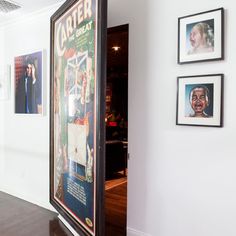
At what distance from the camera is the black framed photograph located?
195cm

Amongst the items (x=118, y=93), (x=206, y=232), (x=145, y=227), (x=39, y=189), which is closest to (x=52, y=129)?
(x=39, y=189)

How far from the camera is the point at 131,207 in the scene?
2.53 metres

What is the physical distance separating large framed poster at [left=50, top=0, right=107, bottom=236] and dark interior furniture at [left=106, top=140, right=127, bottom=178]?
2108 mm

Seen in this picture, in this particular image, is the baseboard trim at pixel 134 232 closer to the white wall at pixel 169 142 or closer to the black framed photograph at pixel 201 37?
the white wall at pixel 169 142

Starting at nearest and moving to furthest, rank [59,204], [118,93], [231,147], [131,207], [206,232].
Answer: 1. [231,147]
2. [206,232]
3. [131,207]
4. [59,204]
5. [118,93]

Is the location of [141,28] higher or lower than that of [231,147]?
higher

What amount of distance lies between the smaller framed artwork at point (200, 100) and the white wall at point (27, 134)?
1889mm

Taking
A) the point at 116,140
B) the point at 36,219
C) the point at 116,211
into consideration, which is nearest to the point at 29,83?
the point at 36,219

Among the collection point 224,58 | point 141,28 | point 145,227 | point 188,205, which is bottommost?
point 145,227

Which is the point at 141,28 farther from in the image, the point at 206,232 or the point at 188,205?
the point at 206,232

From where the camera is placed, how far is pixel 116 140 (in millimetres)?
6465

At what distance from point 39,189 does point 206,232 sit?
2289mm

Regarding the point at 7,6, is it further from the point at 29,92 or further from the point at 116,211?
the point at 116,211

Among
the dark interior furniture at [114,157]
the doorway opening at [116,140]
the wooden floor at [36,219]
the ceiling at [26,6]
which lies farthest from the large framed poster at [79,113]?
the dark interior furniture at [114,157]
